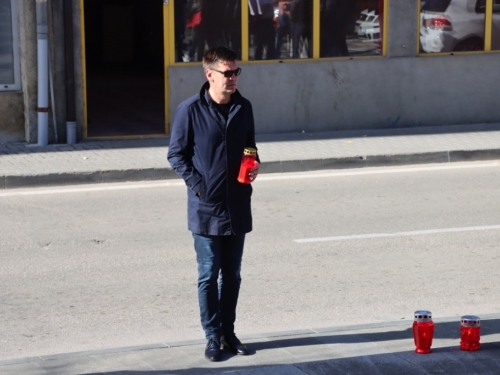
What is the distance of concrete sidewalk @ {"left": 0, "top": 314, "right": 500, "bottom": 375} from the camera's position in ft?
17.9

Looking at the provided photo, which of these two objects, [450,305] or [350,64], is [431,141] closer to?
[350,64]

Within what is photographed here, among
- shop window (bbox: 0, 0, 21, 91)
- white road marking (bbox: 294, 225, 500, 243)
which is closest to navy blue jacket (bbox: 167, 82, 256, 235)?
white road marking (bbox: 294, 225, 500, 243)

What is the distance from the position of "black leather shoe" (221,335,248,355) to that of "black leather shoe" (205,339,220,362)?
10 cm

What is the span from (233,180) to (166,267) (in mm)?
2545

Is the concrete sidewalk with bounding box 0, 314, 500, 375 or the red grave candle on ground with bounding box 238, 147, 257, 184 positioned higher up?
the red grave candle on ground with bounding box 238, 147, 257, 184

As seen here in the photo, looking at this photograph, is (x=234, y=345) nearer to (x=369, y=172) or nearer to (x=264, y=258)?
(x=264, y=258)

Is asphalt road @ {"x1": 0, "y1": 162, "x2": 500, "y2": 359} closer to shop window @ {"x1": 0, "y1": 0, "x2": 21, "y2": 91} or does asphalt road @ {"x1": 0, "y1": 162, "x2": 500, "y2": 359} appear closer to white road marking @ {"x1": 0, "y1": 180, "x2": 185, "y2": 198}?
white road marking @ {"x1": 0, "y1": 180, "x2": 185, "y2": 198}

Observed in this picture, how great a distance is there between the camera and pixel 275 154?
12891 millimetres

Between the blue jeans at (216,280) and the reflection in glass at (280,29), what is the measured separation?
912cm

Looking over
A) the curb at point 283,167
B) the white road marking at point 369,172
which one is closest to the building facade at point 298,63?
the curb at point 283,167

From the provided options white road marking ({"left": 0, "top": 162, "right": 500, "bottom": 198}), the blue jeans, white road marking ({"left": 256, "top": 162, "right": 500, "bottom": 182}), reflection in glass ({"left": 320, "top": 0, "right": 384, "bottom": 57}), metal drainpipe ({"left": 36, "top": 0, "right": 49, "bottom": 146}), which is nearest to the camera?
the blue jeans

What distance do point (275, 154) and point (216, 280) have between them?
718 cm

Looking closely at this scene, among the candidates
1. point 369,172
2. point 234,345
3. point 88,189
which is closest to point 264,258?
point 234,345

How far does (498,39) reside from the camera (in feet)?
51.9
